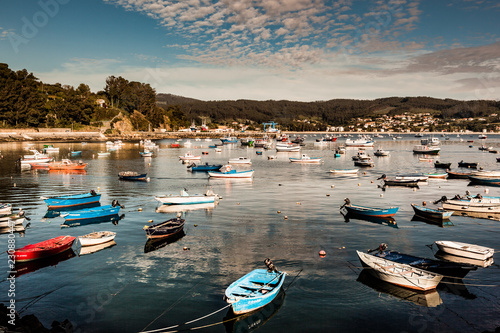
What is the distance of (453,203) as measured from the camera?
1575 inches

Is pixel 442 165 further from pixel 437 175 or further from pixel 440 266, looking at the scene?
pixel 440 266

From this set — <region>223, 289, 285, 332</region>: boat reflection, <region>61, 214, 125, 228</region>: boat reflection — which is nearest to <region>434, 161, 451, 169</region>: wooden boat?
<region>61, 214, 125, 228</region>: boat reflection

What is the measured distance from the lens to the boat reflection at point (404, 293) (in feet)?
63.9

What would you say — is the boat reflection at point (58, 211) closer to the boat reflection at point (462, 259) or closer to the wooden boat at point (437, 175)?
the boat reflection at point (462, 259)

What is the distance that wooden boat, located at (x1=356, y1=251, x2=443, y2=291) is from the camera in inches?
797

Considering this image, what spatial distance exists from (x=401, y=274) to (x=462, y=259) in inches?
309

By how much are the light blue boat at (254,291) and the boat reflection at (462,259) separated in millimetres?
14110

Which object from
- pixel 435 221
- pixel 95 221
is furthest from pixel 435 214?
pixel 95 221

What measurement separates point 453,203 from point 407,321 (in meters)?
27.8

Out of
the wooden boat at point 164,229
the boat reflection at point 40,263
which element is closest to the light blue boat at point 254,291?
the wooden boat at point 164,229

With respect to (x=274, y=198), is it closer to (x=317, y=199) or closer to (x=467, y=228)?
(x=317, y=199)

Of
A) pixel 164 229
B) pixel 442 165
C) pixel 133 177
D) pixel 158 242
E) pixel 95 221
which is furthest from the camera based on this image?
pixel 442 165

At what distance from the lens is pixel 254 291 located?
1856 cm

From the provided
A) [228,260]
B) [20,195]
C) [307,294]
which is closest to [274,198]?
[228,260]
